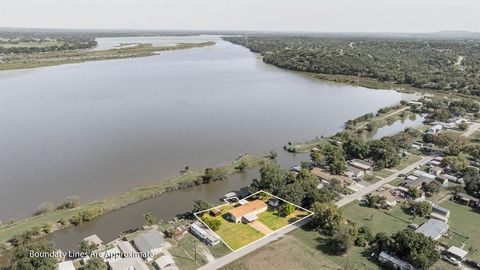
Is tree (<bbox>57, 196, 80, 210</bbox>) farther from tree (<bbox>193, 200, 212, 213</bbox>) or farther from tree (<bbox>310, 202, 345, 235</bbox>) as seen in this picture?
tree (<bbox>310, 202, 345, 235</bbox>)

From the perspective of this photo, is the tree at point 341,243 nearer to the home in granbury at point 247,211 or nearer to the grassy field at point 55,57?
the home in granbury at point 247,211

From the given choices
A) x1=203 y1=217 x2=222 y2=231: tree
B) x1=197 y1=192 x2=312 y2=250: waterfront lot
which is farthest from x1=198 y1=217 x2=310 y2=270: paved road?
x1=203 y1=217 x2=222 y2=231: tree

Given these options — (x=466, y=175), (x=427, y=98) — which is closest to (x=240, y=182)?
(x=466, y=175)

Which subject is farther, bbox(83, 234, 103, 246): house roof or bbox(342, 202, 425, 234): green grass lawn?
bbox(342, 202, 425, 234): green grass lawn

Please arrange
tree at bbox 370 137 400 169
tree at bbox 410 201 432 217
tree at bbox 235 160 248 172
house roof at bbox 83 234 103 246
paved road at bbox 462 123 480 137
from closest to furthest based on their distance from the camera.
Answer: house roof at bbox 83 234 103 246, tree at bbox 410 201 432 217, tree at bbox 235 160 248 172, tree at bbox 370 137 400 169, paved road at bbox 462 123 480 137

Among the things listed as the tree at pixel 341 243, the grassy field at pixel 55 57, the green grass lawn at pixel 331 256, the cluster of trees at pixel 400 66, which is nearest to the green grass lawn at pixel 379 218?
the green grass lawn at pixel 331 256

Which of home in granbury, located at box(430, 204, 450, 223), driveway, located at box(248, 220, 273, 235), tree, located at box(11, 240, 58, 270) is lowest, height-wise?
driveway, located at box(248, 220, 273, 235)

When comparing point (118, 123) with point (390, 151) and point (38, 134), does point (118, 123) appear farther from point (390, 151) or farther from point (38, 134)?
point (390, 151)
